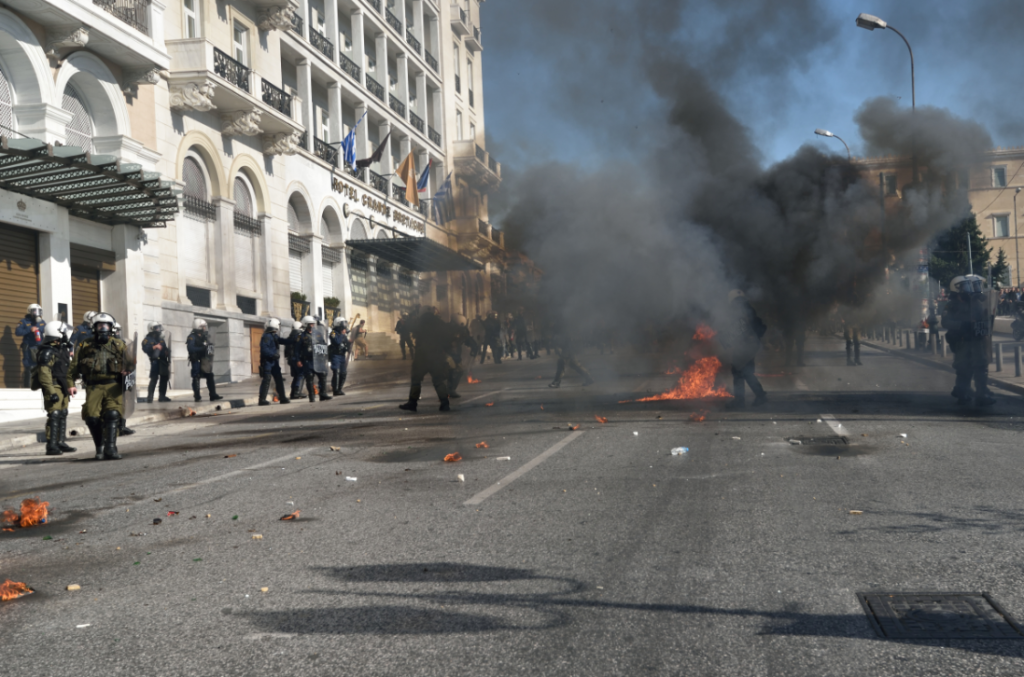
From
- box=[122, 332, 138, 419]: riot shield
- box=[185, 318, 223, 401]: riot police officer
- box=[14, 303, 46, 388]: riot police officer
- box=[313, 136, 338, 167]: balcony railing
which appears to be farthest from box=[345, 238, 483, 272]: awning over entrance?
box=[313, 136, 338, 167]: balcony railing

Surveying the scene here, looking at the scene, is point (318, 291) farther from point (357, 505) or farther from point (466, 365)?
point (357, 505)

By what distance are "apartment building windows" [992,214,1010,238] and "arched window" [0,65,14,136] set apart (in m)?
64.1

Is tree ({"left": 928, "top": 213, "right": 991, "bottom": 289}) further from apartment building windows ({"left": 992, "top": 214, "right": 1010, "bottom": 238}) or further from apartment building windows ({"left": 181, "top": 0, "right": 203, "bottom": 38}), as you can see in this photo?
apartment building windows ({"left": 181, "top": 0, "right": 203, "bottom": 38})

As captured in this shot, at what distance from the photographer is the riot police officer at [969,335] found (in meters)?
12.3

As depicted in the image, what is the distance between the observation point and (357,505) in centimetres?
639

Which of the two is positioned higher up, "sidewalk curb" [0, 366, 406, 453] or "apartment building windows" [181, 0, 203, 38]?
"apartment building windows" [181, 0, 203, 38]

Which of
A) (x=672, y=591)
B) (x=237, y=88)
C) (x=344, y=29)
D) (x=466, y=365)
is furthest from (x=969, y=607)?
(x=344, y=29)

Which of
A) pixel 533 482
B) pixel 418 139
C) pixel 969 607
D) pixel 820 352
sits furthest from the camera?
pixel 418 139

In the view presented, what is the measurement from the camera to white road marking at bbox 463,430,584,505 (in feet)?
21.1

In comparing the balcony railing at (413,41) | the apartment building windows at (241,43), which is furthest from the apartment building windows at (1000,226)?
the apartment building windows at (241,43)

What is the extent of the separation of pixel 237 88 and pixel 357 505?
19950 millimetres

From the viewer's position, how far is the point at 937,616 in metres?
3.57

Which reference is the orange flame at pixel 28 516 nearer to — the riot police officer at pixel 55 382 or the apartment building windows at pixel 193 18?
the riot police officer at pixel 55 382

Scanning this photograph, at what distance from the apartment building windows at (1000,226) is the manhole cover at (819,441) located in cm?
6293
